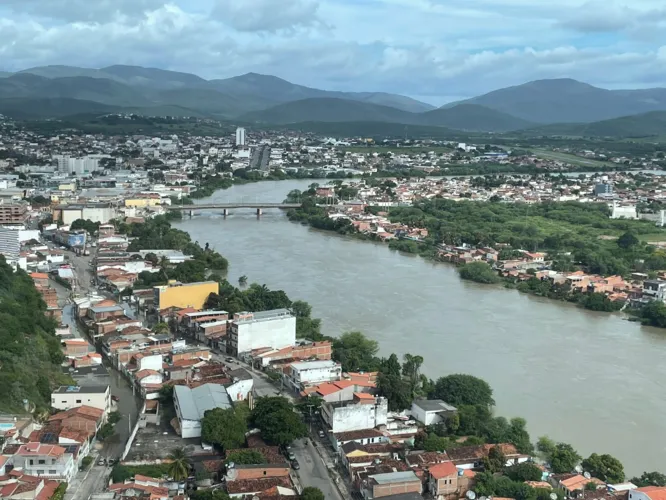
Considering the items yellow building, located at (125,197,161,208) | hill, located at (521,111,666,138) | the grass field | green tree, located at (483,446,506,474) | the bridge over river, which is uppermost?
hill, located at (521,111,666,138)

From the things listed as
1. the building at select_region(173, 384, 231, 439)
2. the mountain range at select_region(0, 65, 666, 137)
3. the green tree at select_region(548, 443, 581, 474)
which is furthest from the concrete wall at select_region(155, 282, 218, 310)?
the mountain range at select_region(0, 65, 666, 137)

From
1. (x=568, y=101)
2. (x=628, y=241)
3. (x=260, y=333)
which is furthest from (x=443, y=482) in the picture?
(x=568, y=101)

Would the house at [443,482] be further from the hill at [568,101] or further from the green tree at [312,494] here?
the hill at [568,101]

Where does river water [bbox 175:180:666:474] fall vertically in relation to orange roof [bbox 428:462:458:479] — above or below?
below

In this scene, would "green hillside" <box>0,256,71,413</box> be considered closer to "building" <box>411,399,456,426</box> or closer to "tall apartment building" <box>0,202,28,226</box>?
"building" <box>411,399,456,426</box>

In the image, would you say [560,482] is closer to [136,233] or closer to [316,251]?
[316,251]

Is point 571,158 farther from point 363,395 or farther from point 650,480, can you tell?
point 650,480
